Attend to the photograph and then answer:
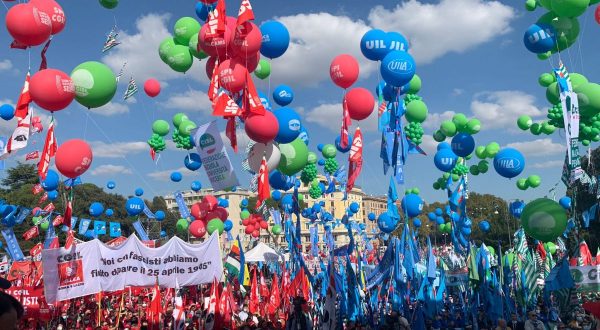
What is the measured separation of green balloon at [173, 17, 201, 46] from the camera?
13477mm

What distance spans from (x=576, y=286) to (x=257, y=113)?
7964 millimetres

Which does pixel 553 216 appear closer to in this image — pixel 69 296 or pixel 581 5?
pixel 581 5

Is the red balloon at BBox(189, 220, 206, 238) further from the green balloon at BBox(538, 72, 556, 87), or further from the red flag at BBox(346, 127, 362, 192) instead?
the green balloon at BBox(538, 72, 556, 87)

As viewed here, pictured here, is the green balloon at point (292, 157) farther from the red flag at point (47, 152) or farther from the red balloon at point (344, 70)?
the red flag at point (47, 152)

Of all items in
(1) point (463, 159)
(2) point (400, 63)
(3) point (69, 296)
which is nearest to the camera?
(3) point (69, 296)

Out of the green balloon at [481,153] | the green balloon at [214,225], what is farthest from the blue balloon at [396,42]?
the green balloon at [214,225]

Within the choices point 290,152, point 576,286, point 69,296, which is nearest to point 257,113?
point 290,152

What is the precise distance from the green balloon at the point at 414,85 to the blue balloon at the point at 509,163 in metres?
3.32

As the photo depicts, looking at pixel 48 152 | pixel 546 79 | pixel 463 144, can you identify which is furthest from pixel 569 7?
pixel 48 152

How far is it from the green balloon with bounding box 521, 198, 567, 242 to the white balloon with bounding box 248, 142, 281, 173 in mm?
5981

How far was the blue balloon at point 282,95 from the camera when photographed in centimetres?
1552

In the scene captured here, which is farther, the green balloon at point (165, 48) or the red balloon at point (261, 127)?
the green balloon at point (165, 48)

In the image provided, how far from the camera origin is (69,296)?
1032 centimetres

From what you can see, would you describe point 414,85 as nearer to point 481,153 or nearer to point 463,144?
point 463,144
